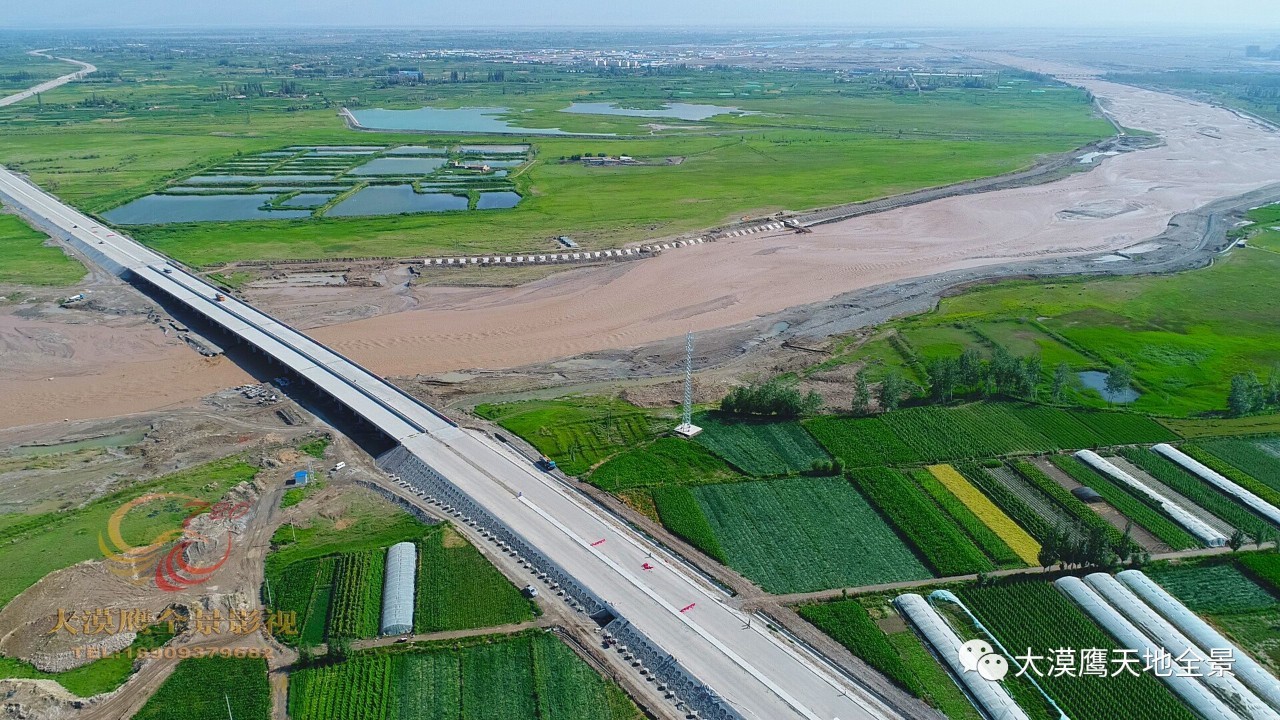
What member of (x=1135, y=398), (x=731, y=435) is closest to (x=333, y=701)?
(x=731, y=435)

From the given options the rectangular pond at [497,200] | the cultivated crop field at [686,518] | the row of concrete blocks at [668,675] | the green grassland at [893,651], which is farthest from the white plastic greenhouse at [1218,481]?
the rectangular pond at [497,200]

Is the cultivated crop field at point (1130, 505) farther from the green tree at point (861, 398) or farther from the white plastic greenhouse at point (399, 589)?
the white plastic greenhouse at point (399, 589)

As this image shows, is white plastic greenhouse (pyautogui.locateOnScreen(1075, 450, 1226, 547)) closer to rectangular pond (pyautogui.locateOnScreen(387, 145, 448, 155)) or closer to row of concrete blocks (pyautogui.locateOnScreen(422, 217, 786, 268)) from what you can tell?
row of concrete blocks (pyautogui.locateOnScreen(422, 217, 786, 268))

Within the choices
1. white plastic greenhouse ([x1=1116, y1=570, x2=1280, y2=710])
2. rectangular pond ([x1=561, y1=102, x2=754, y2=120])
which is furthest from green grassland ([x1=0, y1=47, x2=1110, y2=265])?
white plastic greenhouse ([x1=1116, y1=570, x2=1280, y2=710])

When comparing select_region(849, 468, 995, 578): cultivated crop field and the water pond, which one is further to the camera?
the water pond

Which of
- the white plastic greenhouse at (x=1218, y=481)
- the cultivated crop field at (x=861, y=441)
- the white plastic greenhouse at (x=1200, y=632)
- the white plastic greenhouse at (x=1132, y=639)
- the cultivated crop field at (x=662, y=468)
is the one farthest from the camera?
the cultivated crop field at (x=861, y=441)
